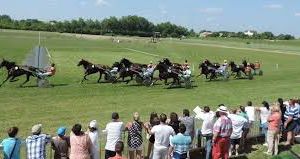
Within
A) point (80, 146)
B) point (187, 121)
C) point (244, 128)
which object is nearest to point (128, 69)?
point (244, 128)

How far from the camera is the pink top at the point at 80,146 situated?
1008cm

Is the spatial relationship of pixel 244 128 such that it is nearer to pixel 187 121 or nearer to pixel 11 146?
pixel 187 121

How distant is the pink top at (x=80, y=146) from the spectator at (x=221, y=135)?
3.80 meters

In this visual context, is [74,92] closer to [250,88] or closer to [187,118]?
[250,88]

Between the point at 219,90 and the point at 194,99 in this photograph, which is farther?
the point at 219,90

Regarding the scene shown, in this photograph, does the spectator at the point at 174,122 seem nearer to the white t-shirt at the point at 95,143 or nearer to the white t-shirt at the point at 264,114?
the white t-shirt at the point at 95,143

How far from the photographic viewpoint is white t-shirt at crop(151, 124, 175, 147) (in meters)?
11.5

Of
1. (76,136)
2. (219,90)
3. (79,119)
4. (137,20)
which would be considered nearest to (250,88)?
(219,90)

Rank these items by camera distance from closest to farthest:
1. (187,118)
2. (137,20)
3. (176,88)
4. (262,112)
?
(187,118) < (262,112) < (176,88) < (137,20)

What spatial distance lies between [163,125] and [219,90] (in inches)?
730

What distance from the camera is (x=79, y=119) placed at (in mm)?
19625

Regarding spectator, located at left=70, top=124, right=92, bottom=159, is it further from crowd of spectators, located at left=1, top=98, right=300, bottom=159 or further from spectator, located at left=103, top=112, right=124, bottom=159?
spectator, located at left=103, top=112, right=124, bottom=159

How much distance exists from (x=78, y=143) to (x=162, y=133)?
7.11 feet

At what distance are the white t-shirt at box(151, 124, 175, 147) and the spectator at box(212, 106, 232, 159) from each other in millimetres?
1664
